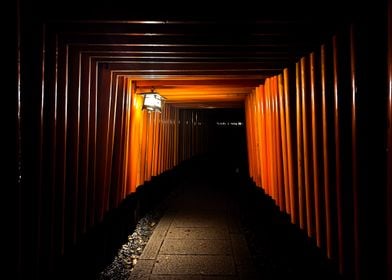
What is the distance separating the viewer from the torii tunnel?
10.8 ft

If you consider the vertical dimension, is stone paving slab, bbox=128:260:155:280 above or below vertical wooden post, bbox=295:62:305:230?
below

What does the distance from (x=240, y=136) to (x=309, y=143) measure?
1680 cm

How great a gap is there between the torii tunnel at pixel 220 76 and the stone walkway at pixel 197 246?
147cm

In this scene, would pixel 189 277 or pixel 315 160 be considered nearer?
pixel 315 160

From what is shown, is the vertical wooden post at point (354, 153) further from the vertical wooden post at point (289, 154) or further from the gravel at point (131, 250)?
the gravel at point (131, 250)

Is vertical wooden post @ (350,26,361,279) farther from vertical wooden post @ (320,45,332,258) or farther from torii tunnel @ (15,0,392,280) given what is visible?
vertical wooden post @ (320,45,332,258)

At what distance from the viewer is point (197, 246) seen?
7.75 m

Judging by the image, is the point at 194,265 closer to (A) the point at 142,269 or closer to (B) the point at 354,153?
(A) the point at 142,269

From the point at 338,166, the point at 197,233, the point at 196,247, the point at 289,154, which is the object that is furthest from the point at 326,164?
the point at 197,233

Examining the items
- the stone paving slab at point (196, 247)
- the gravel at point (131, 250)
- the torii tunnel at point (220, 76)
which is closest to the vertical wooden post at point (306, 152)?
the torii tunnel at point (220, 76)

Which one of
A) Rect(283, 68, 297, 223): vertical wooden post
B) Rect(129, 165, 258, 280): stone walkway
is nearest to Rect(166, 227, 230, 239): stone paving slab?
Rect(129, 165, 258, 280): stone walkway

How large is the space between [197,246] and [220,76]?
4.19m

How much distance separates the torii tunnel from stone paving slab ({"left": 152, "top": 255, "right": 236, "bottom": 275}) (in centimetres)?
161

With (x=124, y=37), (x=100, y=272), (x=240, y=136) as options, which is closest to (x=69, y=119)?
(x=124, y=37)
